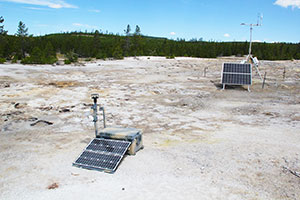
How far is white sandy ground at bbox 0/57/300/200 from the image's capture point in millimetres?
5457

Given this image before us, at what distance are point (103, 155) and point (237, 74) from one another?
1327 cm

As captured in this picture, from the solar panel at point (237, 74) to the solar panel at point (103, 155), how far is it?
39.6ft

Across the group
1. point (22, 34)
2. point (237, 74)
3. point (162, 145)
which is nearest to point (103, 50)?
point (22, 34)

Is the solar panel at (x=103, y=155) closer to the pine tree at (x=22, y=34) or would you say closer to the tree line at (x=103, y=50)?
the tree line at (x=103, y=50)

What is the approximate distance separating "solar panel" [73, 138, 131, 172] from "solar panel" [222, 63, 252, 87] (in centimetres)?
1206

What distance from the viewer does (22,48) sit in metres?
49.6

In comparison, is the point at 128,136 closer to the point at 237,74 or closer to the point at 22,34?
the point at 237,74

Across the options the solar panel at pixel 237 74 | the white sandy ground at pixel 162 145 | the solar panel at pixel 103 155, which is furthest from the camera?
the solar panel at pixel 237 74

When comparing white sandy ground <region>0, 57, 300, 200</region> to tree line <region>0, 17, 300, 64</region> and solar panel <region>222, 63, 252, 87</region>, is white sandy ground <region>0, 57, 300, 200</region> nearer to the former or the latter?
solar panel <region>222, 63, 252, 87</region>

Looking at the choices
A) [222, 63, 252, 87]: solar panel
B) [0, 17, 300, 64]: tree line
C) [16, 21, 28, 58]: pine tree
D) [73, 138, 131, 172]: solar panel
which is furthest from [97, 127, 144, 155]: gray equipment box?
[16, 21, 28, 58]: pine tree

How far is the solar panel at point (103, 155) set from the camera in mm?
6281

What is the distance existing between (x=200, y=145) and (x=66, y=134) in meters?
4.38

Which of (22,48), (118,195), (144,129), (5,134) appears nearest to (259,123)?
(144,129)

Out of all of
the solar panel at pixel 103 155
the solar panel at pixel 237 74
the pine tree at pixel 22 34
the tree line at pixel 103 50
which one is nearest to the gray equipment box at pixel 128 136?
the solar panel at pixel 103 155
